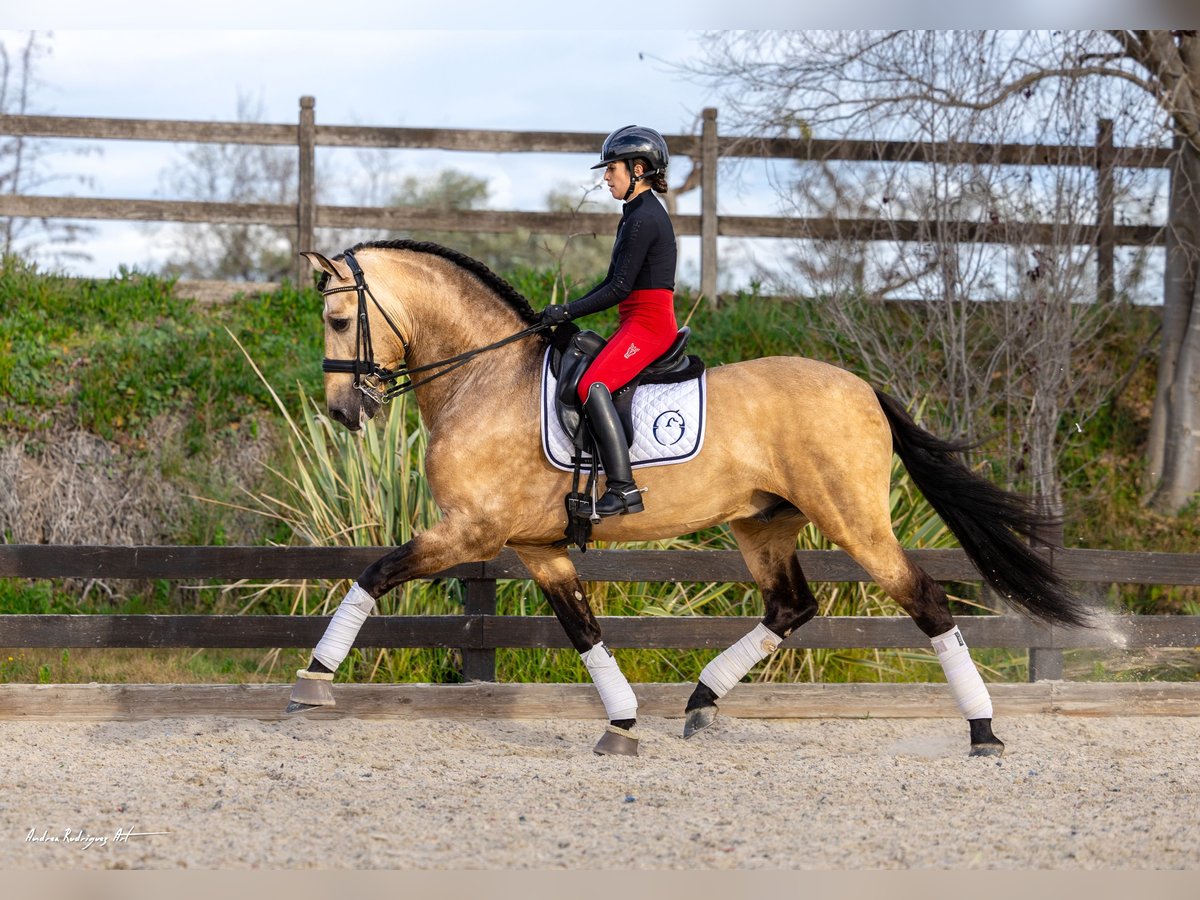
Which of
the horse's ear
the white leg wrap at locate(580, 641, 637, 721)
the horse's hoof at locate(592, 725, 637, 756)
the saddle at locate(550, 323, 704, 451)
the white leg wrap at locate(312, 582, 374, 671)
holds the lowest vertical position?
the horse's hoof at locate(592, 725, 637, 756)

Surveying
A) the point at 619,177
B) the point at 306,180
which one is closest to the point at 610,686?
the point at 619,177

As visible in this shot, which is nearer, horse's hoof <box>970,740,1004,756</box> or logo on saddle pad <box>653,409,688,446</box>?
logo on saddle pad <box>653,409,688,446</box>

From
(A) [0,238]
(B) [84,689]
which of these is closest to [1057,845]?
(B) [84,689]

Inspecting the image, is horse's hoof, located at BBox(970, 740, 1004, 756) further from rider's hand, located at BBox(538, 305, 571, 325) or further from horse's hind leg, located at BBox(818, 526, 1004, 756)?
rider's hand, located at BBox(538, 305, 571, 325)

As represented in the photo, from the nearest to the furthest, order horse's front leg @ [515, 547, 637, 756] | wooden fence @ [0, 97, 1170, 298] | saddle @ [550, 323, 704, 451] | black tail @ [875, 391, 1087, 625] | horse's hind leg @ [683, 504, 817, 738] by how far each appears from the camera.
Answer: saddle @ [550, 323, 704, 451] → horse's front leg @ [515, 547, 637, 756] → black tail @ [875, 391, 1087, 625] → horse's hind leg @ [683, 504, 817, 738] → wooden fence @ [0, 97, 1170, 298]

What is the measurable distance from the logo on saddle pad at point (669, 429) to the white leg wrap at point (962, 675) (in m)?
1.60

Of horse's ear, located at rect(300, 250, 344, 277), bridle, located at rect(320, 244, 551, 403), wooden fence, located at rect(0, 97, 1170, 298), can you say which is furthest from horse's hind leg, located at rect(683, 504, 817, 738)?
wooden fence, located at rect(0, 97, 1170, 298)

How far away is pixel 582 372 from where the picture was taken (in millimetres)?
5184

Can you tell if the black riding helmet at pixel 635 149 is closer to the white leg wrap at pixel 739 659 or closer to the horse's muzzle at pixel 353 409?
the horse's muzzle at pixel 353 409

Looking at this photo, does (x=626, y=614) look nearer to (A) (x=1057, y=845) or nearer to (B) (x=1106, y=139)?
(A) (x=1057, y=845)

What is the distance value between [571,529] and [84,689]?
2.91m

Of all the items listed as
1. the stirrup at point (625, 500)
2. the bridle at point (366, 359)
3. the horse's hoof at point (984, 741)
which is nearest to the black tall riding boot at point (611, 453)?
the stirrup at point (625, 500)

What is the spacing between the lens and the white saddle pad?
17.1 feet

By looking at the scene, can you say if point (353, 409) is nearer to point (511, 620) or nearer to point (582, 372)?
point (582, 372)
